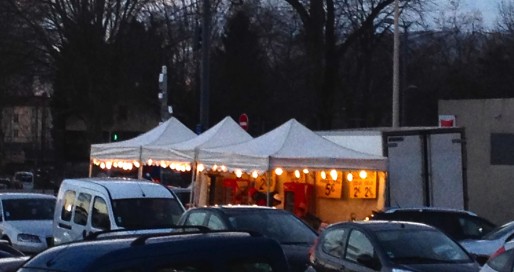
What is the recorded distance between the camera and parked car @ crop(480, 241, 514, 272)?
34.1 feet

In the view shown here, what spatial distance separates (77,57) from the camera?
165 feet

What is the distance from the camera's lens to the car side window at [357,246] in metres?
13.9

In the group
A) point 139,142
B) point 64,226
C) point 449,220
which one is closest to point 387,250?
point 449,220

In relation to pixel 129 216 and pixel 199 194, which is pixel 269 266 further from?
pixel 199 194

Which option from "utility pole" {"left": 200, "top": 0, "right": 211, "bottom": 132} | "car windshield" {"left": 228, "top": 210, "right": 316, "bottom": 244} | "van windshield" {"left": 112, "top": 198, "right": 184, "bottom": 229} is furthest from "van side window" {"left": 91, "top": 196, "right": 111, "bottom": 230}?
"utility pole" {"left": 200, "top": 0, "right": 211, "bottom": 132}

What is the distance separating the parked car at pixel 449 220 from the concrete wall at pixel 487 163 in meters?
15.4

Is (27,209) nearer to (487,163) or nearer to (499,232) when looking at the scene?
(499,232)

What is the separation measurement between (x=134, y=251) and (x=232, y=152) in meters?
16.5

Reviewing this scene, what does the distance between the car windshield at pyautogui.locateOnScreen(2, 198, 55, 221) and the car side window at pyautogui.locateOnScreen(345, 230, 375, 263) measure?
1251cm

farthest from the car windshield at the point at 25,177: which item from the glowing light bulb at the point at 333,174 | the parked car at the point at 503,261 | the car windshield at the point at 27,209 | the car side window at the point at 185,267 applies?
the car side window at the point at 185,267

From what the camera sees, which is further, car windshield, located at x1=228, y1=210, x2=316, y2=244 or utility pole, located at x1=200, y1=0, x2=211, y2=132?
utility pole, located at x1=200, y1=0, x2=211, y2=132

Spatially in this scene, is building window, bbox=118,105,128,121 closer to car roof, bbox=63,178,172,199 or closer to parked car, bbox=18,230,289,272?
car roof, bbox=63,178,172,199

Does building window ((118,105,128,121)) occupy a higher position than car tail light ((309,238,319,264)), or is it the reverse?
building window ((118,105,128,121))

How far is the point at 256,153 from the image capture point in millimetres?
23297
